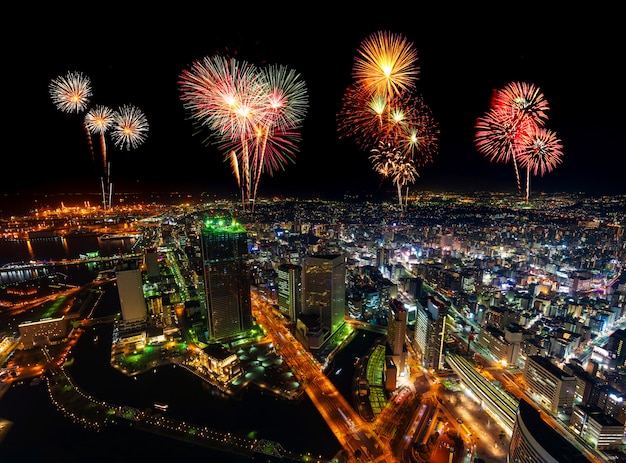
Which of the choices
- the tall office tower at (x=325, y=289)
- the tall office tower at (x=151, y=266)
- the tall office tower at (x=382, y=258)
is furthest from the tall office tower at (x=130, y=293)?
the tall office tower at (x=382, y=258)

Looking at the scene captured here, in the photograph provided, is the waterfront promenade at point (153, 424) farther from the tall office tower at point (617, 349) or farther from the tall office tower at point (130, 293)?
the tall office tower at point (617, 349)

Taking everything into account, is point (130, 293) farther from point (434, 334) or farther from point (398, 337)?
point (434, 334)

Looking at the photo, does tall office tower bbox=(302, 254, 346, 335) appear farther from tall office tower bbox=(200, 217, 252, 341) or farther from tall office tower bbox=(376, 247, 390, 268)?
tall office tower bbox=(376, 247, 390, 268)

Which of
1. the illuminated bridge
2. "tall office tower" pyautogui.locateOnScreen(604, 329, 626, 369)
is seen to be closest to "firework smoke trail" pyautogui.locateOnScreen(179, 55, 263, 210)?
the illuminated bridge

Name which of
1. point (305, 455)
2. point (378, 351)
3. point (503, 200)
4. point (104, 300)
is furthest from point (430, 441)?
point (503, 200)

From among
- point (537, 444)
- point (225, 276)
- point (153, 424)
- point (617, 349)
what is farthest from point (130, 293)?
point (617, 349)

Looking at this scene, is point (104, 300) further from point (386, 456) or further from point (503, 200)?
point (503, 200)
